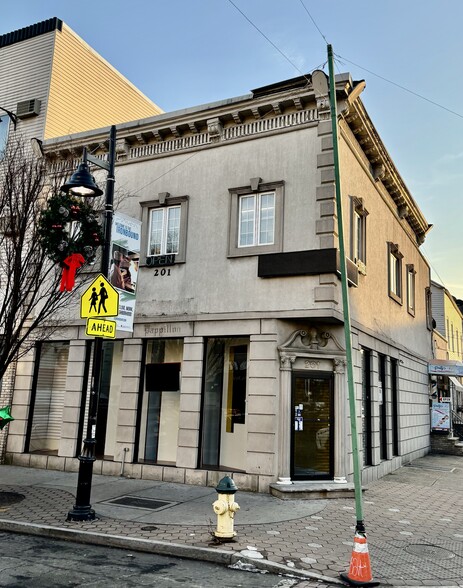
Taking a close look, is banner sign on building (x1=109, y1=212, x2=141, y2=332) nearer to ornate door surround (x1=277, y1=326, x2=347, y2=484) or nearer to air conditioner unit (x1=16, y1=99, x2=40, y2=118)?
ornate door surround (x1=277, y1=326, x2=347, y2=484)

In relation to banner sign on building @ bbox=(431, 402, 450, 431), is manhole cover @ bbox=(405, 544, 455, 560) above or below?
below

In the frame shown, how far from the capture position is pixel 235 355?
42.1ft

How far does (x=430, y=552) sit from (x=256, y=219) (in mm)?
8015

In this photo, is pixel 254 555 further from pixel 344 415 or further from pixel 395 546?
pixel 344 415

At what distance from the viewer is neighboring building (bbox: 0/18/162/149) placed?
16969 millimetres

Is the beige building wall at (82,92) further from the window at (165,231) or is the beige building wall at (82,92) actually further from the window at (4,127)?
the window at (165,231)

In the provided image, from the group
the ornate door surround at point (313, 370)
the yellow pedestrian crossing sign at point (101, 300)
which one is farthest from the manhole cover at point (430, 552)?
the yellow pedestrian crossing sign at point (101, 300)

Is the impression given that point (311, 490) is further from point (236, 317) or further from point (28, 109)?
point (28, 109)

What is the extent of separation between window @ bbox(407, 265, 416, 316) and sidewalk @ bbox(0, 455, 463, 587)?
30.2 ft

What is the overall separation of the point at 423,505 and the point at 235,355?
5197 mm

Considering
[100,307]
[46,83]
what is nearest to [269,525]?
[100,307]

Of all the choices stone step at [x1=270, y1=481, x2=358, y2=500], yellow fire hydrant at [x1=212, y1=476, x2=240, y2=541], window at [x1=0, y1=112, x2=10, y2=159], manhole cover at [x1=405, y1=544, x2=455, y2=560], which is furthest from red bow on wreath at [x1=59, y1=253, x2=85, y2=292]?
window at [x1=0, y1=112, x2=10, y2=159]

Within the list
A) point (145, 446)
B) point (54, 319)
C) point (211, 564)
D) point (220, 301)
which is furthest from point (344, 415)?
point (54, 319)

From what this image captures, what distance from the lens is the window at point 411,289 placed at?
21.0 m
